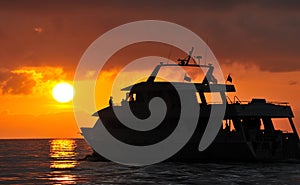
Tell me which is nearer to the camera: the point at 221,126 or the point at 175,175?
the point at 175,175

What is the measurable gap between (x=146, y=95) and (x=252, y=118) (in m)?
9.82

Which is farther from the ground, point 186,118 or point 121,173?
point 186,118

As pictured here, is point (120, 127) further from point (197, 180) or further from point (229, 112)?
point (197, 180)

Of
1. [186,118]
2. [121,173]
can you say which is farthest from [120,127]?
[121,173]

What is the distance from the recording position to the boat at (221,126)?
47844 millimetres

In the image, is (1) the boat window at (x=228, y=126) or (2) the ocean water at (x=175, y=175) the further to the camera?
(1) the boat window at (x=228, y=126)

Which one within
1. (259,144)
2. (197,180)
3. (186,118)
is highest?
(186,118)

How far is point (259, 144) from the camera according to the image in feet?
162

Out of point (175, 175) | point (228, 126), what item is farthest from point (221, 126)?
point (175, 175)

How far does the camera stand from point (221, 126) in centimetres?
4900

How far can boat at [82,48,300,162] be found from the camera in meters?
47.8

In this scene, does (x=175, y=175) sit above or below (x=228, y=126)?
below

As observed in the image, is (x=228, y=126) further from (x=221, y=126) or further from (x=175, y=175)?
(x=175, y=175)

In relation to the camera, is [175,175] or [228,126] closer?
[175,175]
